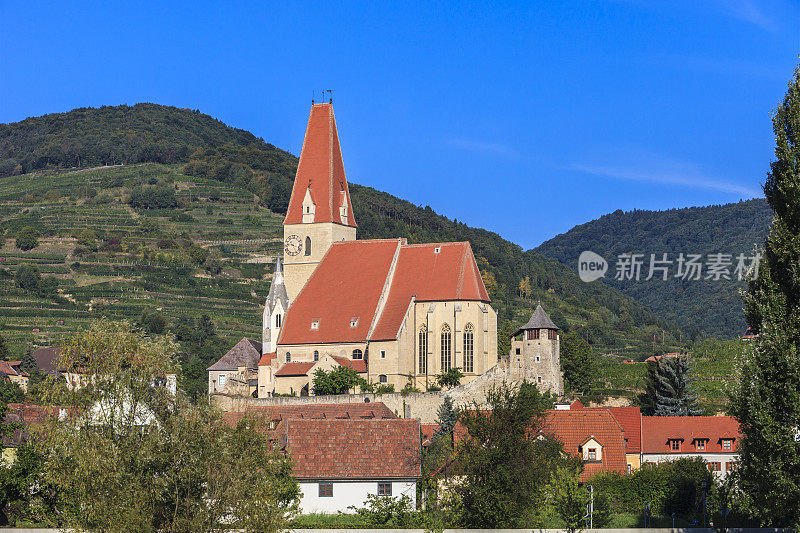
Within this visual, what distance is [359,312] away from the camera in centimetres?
6894

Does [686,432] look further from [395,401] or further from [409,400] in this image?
[395,401]

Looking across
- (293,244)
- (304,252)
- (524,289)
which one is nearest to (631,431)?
(304,252)

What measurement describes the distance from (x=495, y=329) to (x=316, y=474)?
30.1 m

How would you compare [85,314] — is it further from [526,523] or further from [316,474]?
[526,523]

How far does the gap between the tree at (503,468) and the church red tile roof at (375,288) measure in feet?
98.9

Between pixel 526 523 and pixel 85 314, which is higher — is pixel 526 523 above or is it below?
below

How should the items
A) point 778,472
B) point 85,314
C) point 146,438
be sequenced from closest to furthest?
point 778,472 → point 146,438 → point 85,314

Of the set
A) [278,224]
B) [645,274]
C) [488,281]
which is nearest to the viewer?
[488,281]

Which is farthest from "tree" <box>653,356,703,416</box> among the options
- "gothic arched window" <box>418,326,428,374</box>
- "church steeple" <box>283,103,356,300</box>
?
"church steeple" <box>283,103,356,300</box>

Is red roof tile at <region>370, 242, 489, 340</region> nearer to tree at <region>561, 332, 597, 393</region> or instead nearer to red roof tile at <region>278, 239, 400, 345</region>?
red roof tile at <region>278, 239, 400, 345</region>

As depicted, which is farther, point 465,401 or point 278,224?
point 278,224

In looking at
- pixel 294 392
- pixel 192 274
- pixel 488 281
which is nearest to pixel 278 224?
pixel 192 274

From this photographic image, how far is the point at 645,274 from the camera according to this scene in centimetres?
18288

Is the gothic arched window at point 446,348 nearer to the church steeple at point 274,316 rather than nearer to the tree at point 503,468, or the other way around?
the church steeple at point 274,316
